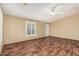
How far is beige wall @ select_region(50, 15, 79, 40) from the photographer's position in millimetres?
1731

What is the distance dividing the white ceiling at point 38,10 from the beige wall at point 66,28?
0.08 m

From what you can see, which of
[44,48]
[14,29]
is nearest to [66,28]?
[44,48]

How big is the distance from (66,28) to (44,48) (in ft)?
1.58

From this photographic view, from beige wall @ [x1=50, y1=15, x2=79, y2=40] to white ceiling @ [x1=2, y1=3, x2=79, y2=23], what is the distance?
0.28 feet

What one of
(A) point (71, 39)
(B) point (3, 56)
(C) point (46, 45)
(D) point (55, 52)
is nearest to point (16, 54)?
(B) point (3, 56)

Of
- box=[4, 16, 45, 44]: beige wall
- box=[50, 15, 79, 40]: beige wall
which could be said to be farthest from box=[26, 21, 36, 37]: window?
box=[50, 15, 79, 40]: beige wall

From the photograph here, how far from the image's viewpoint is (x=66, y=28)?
1.78m

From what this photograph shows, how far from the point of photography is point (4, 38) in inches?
65.5

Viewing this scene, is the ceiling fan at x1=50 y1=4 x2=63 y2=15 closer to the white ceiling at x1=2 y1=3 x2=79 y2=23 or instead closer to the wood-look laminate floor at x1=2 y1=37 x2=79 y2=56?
the white ceiling at x1=2 y1=3 x2=79 y2=23

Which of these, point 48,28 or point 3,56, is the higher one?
point 48,28

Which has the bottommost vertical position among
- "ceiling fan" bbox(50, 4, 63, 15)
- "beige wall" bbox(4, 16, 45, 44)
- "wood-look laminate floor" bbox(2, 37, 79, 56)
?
"wood-look laminate floor" bbox(2, 37, 79, 56)

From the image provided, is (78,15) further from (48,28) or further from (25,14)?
(25,14)

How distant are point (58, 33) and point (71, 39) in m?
0.23

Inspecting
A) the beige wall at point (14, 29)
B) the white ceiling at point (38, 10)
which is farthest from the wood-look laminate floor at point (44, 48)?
the white ceiling at point (38, 10)
